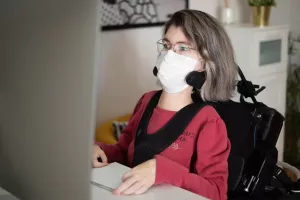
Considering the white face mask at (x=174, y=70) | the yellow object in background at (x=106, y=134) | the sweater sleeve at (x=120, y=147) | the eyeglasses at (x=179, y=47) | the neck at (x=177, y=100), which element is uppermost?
the eyeglasses at (x=179, y=47)

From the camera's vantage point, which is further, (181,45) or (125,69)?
(125,69)

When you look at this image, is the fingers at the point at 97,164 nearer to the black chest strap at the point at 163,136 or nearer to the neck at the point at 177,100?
the black chest strap at the point at 163,136

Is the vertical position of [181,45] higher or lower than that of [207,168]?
higher

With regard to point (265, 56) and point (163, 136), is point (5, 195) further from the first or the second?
point (265, 56)

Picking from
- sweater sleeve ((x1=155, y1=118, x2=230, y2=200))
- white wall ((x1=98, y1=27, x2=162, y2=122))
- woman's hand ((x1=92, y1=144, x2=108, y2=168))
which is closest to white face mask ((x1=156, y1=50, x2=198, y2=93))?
sweater sleeve ((x1=155, y1=118, x2=230, y2=200))

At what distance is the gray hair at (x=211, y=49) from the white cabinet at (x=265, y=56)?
4.96ft

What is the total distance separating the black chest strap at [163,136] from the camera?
133cm

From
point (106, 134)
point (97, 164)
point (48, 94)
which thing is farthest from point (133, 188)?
point (106, 134)

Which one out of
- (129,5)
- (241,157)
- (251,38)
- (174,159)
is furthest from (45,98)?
(251,38)

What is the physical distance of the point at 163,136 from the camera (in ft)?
4.39

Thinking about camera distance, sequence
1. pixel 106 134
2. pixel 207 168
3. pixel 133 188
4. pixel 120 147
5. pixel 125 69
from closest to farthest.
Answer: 1. pixel 133 188
2. pixel 207 168
3. pixel 120 147
4. pixel 106 134
5. pixel 125 69

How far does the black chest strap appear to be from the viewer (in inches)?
52.4

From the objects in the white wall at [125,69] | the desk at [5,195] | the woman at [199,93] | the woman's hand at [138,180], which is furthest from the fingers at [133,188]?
the white wall at [125,69]

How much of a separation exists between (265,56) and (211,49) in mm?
1740
